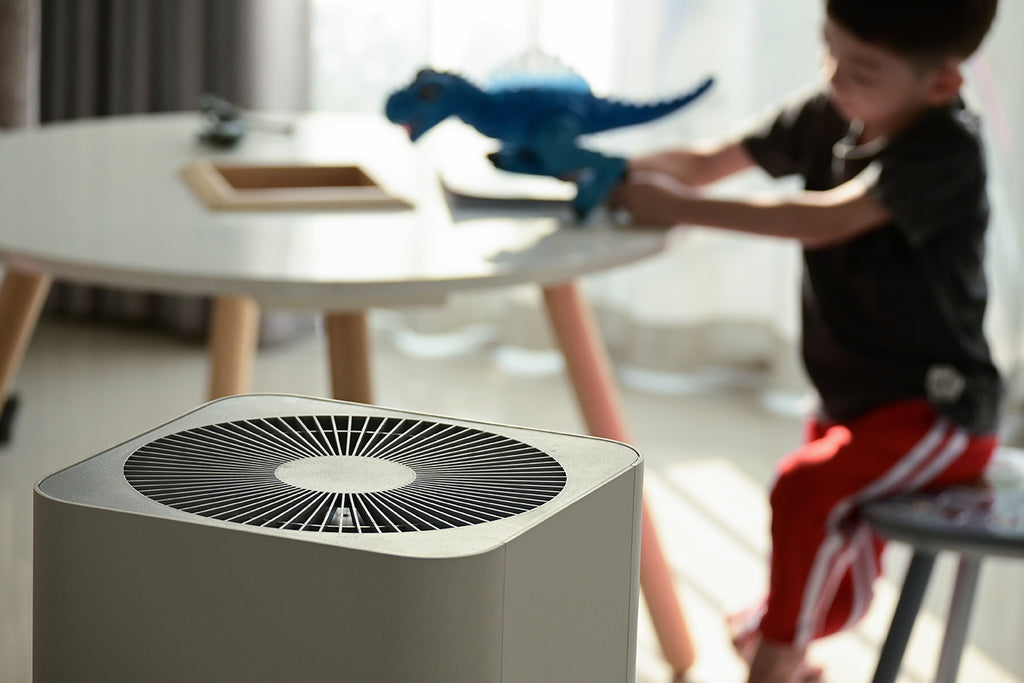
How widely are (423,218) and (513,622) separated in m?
0.73

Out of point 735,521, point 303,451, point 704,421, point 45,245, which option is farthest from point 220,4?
point 303,451

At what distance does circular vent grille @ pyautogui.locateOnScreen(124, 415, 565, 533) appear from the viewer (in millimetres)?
487

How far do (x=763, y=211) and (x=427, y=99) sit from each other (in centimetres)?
33

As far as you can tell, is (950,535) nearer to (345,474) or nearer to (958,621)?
(958,621)

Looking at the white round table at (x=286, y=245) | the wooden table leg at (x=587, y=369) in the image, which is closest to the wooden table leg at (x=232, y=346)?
the white round table at (x=286, y=245)

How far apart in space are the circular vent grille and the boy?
2.18 ft

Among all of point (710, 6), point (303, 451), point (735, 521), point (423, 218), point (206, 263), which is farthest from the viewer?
point (710, 6)

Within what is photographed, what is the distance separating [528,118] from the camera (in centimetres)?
121

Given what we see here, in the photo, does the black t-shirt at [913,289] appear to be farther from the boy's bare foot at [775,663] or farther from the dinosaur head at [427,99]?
the dinosaur head at [427,99]

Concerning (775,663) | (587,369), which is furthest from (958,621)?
(587,369)

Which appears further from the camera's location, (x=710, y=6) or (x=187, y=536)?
(x=710, y=6)

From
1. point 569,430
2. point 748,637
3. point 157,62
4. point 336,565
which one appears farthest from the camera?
point 157,62

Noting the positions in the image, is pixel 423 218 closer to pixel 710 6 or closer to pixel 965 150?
pixel 965 150

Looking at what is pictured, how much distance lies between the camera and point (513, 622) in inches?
18.4
